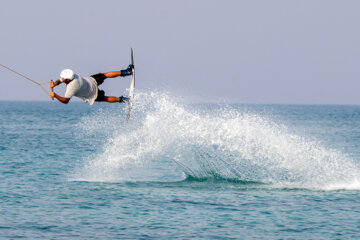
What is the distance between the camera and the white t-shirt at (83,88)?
19516 millimetres

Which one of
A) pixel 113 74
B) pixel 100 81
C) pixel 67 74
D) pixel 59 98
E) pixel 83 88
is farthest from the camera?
pixel 113 74

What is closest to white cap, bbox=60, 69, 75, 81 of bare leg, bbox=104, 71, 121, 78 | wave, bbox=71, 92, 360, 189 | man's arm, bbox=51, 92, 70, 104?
man's arm, bbox=51, 92, 70, 104

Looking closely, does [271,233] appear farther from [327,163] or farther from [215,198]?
[327,163]

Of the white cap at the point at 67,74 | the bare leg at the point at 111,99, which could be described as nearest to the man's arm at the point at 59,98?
the white cap at the point at 67,74

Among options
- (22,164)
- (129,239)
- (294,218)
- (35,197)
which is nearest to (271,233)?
(294,218)

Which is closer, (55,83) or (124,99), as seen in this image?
(55,83)

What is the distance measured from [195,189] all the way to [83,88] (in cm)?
796

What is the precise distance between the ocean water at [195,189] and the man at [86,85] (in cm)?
179

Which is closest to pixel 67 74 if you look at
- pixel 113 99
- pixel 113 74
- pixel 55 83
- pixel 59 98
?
pixel 55 83

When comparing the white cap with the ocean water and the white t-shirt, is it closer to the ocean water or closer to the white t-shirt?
the white t-shirt

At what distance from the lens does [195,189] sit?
84.4 feet

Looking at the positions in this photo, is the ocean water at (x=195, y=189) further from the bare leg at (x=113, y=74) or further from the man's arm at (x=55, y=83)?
the man's arm at (x=55, y=83)

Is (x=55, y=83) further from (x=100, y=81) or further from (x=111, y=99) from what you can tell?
(x=111, y=99)

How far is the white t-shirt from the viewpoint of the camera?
19516 mm
